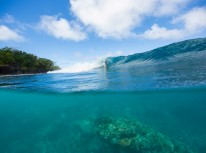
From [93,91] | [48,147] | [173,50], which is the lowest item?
[48,147]

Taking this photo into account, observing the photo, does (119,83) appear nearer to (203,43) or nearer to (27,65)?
(203,43)

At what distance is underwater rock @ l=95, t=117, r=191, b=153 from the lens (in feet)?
41.3

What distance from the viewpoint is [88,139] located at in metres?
14.3

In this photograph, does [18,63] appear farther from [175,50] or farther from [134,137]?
[134,137]

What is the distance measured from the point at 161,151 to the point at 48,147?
7.60 metres

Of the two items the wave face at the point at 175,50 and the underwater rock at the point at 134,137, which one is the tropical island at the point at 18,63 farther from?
the underwater rock at the point at 134,137

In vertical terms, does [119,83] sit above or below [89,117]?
above

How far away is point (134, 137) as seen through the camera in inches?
518

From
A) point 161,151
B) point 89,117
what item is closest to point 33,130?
point 89,117

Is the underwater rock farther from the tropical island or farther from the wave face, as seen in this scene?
the tropical island

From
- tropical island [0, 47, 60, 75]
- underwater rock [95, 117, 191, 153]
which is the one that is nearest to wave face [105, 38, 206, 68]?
underwater rock [95, 117, 191, 153]

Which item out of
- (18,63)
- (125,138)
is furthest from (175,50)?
(18,63)

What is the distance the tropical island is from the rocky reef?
2113 inches

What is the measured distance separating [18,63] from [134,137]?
6718 cm
